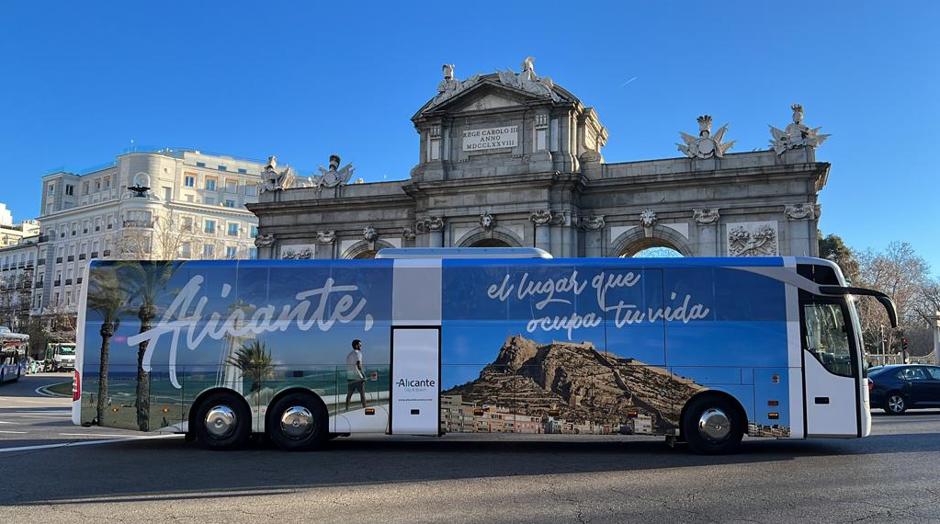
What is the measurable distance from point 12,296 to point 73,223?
10.4m

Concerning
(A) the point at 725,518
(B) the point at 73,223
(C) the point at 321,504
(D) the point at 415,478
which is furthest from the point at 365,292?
(B) the point at 73,223

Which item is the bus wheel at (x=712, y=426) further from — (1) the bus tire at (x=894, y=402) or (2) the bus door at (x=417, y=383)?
(1) the bus tire at (x=894, y=402)

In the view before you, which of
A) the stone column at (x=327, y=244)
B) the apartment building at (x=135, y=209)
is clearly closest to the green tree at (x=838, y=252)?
the stone column at (x=327, y=244)

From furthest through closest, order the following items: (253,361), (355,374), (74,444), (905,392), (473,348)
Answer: (905,392)
(74,444)
(253,361)
(355,374)
(473,348)

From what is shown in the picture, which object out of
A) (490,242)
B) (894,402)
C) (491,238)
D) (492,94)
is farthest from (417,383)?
(492,94)

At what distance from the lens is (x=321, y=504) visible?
7.80 m

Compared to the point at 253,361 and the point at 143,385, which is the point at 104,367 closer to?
the point at 143,385

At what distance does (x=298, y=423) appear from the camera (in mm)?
12172

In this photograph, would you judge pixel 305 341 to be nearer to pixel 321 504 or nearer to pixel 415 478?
pixel 415 478

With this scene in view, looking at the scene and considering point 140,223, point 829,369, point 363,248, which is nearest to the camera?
point 829,369

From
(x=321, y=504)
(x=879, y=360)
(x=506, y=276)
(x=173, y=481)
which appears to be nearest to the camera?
(x=321, y=504)

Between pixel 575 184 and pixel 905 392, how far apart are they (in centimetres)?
1394

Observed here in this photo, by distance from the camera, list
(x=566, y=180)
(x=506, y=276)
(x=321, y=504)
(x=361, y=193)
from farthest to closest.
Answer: (x=361, y=193), (x=566, y=180), (x=506, y=276), (x=321, y=504)

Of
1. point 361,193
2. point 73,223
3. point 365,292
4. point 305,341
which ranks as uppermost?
point 73,223
